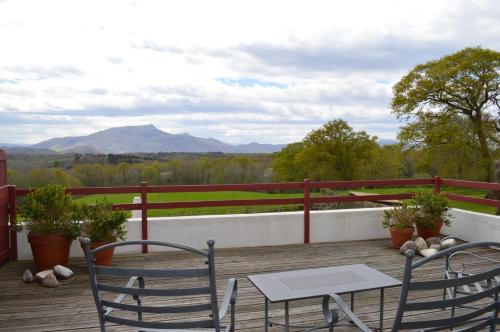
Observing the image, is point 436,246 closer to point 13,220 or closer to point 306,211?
point 306,211

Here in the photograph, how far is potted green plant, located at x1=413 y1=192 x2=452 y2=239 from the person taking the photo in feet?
21.0

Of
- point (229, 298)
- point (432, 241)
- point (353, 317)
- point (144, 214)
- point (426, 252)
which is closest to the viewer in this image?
point (353, 317)

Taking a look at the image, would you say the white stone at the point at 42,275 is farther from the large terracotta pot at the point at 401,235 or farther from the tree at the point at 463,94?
the tree at the point at 463,94

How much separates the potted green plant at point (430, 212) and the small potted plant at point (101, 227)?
428cm

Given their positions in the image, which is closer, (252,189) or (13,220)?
(13,220)

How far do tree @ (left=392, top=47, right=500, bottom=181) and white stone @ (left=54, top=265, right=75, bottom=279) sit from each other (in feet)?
51.0

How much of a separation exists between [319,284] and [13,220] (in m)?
4.57

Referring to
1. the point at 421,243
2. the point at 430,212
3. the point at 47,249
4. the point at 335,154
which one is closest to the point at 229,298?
the point at 47,249

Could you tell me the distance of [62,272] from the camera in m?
4.88

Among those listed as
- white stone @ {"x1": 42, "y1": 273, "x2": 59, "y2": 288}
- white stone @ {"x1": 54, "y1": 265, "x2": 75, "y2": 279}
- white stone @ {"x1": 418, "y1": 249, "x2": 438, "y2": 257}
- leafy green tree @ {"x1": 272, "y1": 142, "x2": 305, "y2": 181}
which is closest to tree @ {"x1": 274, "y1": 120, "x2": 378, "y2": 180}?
leafy green tree @ {"x1": 272, "y1": 142, "x2": 305, "y2": 181}

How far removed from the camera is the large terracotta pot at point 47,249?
508cm

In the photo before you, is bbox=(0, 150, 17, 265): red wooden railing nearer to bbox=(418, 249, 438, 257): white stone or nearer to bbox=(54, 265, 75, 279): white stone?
bbox=(54, 265, 75, 279): white stone

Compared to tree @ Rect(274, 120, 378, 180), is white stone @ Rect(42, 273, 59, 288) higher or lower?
lower

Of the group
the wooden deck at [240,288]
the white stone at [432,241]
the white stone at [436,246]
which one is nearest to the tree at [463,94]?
the white stone at [432,241]
